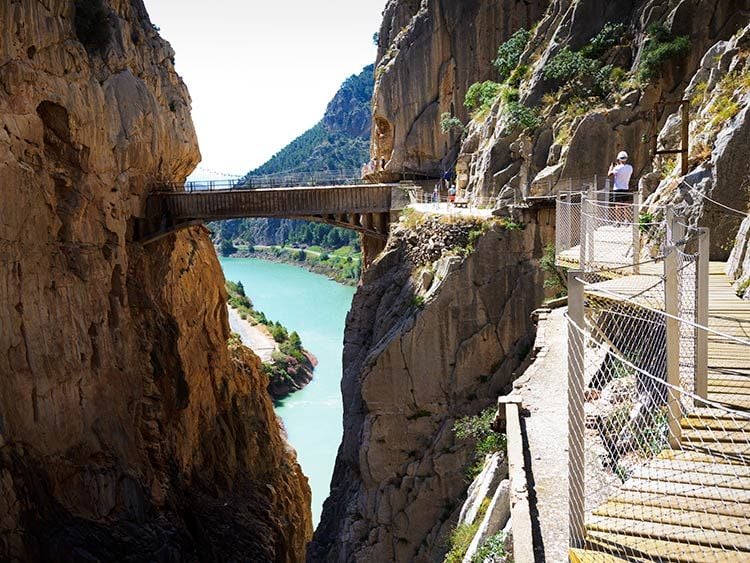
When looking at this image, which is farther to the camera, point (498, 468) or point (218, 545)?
point (218, 545)

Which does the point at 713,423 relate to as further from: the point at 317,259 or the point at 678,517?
the point at 317,259

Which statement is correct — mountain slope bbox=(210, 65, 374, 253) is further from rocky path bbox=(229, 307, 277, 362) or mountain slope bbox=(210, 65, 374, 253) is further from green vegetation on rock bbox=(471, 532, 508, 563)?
green vegetation on rock bbox=(471, 532, 508, 563)

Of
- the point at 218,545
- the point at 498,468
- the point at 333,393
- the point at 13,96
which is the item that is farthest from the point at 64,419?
the point at 333,393

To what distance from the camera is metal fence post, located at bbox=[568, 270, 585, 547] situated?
491cm

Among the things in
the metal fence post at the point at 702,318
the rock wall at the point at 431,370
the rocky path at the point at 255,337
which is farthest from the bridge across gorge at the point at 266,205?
the rocky path at the point at 255,337

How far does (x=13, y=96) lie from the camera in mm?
18891

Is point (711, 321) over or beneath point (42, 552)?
over

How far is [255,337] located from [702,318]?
63237mm

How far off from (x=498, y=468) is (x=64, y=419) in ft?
47.0

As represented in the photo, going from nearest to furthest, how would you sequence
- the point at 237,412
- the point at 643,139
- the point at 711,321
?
1. the point at 711,321
2. the point at 643,139
3. the point at 237,412

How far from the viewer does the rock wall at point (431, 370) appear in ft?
54.5

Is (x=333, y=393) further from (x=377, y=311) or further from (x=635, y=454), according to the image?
(x=635, y=454)

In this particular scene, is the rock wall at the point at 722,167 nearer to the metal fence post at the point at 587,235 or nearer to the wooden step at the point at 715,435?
the metal fence post at the point at 587,235

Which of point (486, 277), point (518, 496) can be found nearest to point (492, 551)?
point (518, 496)
